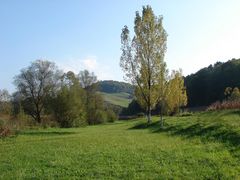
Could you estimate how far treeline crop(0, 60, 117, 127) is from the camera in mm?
63375

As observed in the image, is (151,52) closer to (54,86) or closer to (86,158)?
(86,158)

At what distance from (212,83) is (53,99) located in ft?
210

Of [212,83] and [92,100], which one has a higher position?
[212,83]

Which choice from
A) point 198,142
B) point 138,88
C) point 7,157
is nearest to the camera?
point 7,157

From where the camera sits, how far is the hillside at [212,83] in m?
113

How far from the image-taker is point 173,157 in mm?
14758

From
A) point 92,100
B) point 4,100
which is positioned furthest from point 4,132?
point 92,100

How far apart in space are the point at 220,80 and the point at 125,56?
80.6 m

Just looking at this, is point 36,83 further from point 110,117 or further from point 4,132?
point 4,132

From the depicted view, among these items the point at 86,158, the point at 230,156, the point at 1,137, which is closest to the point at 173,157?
the point at 230,156

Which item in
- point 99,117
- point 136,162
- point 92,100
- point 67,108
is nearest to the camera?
point 136,162

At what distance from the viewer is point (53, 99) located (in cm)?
6706

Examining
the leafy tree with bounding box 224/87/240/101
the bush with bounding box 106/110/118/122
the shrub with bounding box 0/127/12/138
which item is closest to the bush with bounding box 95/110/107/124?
the bush with bounding box 106/110/118/122

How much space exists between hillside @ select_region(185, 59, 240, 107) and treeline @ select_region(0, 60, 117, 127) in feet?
125
